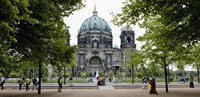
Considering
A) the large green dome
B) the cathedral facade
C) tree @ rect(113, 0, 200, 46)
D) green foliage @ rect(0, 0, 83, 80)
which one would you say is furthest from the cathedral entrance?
tree @ rect(113, 0, 200, 46)

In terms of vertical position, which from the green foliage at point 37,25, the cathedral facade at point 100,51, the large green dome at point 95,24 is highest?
the large green dome at point 95,24

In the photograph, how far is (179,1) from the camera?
14812mm

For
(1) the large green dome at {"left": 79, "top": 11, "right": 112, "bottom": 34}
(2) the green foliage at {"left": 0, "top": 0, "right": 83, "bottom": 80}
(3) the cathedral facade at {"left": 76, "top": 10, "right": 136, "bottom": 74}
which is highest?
(1) the large green dome at {"left": 79, "top": 11, "right": 112, "bottom": 34}

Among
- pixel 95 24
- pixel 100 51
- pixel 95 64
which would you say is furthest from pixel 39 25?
pixel 95 24

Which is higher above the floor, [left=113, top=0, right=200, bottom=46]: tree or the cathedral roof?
the cathedral roof

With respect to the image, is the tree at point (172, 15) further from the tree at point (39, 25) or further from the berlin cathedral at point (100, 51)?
the berlin cathedral at point (100, 51)

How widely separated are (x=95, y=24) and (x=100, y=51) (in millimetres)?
15413

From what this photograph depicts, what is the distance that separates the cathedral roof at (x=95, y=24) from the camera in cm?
14338

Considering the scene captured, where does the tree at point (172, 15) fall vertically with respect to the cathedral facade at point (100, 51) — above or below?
below

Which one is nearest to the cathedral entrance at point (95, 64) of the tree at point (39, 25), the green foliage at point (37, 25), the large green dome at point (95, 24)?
the large green dome at point (95, 24)

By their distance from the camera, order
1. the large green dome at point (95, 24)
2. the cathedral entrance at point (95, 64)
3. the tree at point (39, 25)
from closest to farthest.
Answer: the tree at point (39, 25) < the cathedral entrance at point (95, 64) < the large green dome at point (95, 24)

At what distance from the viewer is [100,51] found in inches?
5335

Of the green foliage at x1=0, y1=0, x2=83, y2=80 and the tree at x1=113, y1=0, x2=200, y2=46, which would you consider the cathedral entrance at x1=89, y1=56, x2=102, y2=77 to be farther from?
the tree at x1=113, y1=0, x2=200, y2=46

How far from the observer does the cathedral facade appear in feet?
434
